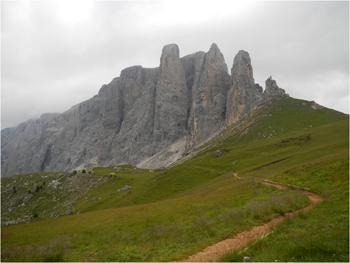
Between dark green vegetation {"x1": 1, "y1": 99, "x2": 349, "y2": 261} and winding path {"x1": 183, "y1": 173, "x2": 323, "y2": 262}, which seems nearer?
dark green vegetation {"x1": 1, "y1": 99, "x2": 349, "y2": 261}

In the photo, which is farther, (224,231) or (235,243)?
(224,231)

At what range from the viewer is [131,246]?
32.8 meters

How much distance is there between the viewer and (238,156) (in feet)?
413

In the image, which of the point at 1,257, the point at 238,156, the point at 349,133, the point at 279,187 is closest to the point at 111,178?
the point at 238,156

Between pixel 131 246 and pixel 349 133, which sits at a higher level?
pixel 349 133

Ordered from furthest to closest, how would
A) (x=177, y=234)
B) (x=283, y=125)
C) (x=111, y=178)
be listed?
(x=283, y=125) → (x=111, y=178) → (x=177, y=234)

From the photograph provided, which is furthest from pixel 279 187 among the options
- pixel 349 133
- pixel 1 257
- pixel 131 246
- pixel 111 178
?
pixel 111 178

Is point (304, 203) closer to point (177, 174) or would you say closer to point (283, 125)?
point (177, 174)

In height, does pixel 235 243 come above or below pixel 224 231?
below

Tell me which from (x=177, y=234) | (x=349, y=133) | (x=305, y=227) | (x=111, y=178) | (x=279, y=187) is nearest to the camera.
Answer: (x=305, y=227)

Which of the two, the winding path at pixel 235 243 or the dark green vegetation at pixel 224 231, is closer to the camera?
the dark green vegetation at pixel 224 231

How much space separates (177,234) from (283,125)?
164 meters

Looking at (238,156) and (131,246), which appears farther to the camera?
(238,156)

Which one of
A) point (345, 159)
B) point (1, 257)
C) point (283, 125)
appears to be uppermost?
point (283, 125)
